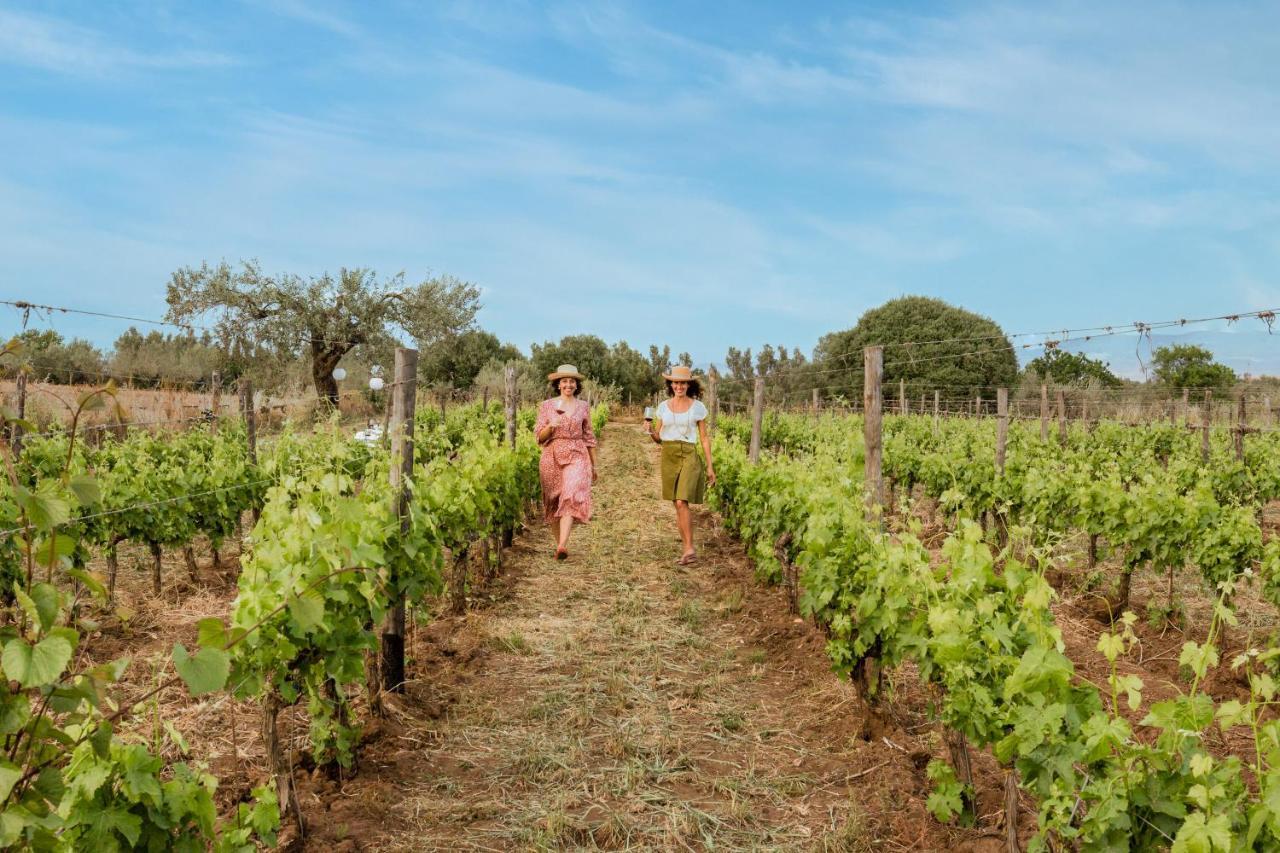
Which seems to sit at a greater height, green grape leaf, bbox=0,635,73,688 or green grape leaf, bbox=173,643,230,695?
green grape leaf, bbox=0,635,73,688

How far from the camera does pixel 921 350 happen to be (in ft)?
153

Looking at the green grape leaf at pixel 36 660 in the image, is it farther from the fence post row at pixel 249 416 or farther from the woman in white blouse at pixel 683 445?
the fence post row at pixel 249 416

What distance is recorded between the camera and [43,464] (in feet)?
30.2

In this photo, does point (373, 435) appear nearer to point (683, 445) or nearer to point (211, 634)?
point (683, 445)

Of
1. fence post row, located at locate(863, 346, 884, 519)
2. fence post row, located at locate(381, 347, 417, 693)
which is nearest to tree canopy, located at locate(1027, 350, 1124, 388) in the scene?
fence post row, located at locate(863, 346, 884, 519)

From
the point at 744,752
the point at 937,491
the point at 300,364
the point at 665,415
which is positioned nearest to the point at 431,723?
the point at 744,752

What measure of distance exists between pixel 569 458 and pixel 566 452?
6 cm

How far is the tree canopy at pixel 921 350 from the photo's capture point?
4428 centimetres

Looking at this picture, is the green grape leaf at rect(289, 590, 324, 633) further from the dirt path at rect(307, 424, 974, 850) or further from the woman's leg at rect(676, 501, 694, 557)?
the woman's leg at rect(676, 501, 694, 557)

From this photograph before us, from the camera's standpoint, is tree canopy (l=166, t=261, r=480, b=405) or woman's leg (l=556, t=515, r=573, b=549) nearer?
woman's leg (l=556, t=515, r=573, b=549)

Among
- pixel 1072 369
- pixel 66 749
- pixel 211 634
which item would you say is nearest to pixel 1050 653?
pixel 211 634

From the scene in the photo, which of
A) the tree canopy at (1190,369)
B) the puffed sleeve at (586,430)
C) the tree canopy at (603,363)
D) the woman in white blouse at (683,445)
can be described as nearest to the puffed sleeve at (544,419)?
the puffed sleeve at (586,430)

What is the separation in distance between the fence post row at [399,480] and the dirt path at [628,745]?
0.19 meters

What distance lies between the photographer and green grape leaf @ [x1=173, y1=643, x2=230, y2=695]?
1.62 metres
